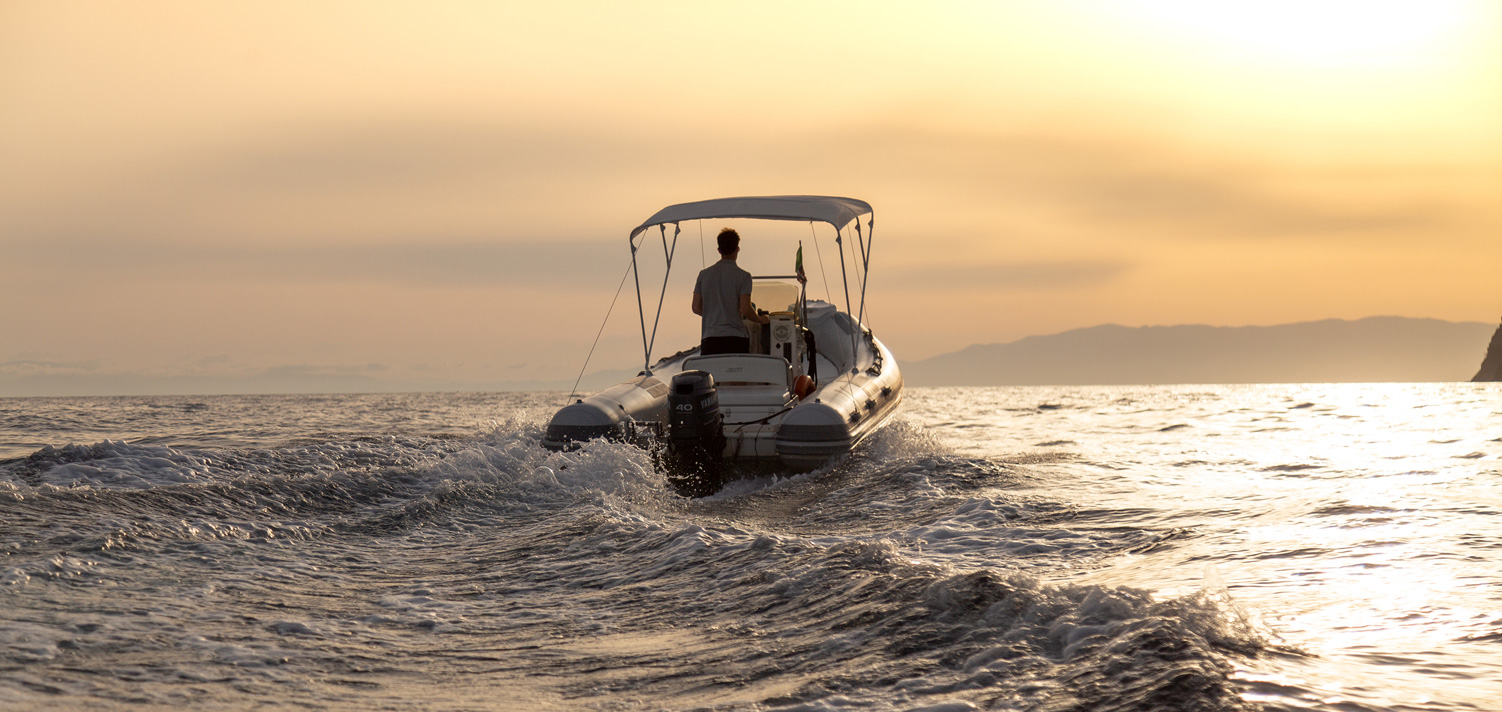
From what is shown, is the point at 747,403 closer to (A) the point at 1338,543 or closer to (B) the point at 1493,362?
(A) the point at 1338,543

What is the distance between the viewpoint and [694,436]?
6.88 meters

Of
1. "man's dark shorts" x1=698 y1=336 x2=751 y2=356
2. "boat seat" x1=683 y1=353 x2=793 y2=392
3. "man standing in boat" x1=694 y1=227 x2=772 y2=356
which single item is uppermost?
"man standing in boat" x1=694 y1=227 x2=772 y2=356

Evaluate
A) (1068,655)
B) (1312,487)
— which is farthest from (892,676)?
(1312,487)

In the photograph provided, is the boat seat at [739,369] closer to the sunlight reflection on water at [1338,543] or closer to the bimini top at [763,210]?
the bimini top at [763,210]

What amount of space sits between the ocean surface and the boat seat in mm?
916

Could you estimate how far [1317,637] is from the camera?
3002mm

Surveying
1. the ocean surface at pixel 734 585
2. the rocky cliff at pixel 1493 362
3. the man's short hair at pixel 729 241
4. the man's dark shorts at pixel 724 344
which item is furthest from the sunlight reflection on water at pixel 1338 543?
the rocky cliff at pixel 1493 362

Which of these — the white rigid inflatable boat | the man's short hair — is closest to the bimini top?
the white rigid inflatable boat

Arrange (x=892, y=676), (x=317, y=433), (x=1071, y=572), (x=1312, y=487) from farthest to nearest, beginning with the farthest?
(x=317, y=433), (x=1312, y=487), (x=1071, y=572), (x=892, y=676)

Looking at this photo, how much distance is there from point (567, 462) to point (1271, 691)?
5.33m

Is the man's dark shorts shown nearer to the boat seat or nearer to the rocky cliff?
the boat seat

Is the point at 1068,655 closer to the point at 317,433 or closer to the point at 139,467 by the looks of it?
the point at 139,467

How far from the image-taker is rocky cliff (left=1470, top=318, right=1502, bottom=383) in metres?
62.5

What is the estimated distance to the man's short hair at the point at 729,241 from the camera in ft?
25.8
